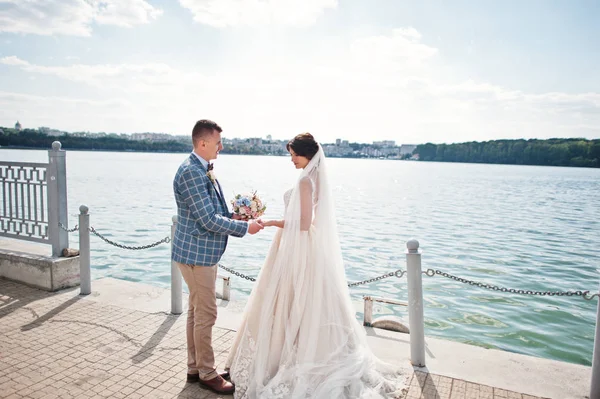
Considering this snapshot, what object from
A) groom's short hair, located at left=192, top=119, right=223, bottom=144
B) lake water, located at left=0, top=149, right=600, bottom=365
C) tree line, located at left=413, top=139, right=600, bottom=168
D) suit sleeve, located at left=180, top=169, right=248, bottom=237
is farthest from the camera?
tree line, located at left=413, top=139, right=600, bottom=168

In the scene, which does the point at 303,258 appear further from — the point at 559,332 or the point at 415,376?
the point at 559,332

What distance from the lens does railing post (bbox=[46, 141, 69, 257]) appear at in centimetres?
755

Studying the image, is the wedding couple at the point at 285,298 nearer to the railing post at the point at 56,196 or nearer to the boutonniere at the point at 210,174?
the boutonniere at the point at 210,174

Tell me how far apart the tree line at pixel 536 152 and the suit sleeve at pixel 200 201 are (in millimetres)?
158692

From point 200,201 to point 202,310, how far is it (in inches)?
43.5

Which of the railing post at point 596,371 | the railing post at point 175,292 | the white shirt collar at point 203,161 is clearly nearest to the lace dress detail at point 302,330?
the white shirt collar at point 203,161

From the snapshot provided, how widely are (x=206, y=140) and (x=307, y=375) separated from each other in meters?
2.43

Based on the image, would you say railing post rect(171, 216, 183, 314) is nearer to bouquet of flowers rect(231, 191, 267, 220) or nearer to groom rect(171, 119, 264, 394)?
groom rect(171, 119, 264, 394)

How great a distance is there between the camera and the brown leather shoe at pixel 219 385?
4.45 meters

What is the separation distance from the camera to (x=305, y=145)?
15.3 feet

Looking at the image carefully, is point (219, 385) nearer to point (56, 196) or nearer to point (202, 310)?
point (202, 310)

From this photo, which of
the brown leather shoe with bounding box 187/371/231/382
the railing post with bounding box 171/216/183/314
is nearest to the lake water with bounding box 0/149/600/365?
the railing post with bounding box 171/216/183/314

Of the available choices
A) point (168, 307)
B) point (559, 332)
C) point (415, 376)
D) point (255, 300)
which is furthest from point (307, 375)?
point (559, 332)

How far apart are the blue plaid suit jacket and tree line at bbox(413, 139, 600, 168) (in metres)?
159
